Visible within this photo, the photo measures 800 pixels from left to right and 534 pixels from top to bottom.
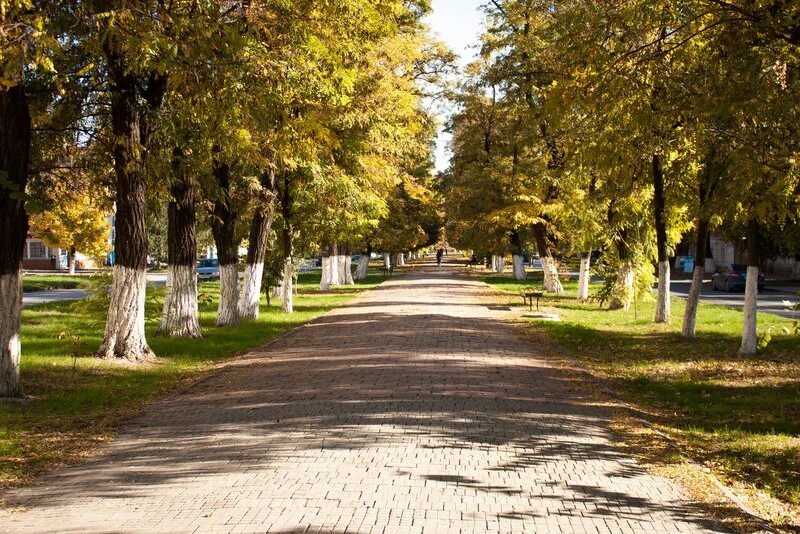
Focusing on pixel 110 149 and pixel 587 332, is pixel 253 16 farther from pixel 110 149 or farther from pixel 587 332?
pixel 587 332

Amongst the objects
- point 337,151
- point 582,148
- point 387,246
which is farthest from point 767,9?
point 387,246

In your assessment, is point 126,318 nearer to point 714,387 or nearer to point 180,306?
point 180,306

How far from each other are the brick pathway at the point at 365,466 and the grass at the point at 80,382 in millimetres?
474

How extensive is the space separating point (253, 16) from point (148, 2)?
1.47m

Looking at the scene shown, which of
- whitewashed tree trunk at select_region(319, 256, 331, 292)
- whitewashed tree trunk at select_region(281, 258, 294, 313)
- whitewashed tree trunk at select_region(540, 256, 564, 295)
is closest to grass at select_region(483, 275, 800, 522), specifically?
whitewashed tree trunk at select_region(281, 258, 294, 313)

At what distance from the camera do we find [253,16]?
12.7m

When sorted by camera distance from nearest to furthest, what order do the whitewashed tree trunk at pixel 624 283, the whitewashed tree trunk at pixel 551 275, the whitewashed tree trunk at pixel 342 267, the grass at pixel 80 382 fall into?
the grass at pixel 80 382, the whitewashed tree trunk at pixel 624 283, the whitewashed tree trunk at pixel 551 275, the whitewashed tree trunk at pixel 342 267

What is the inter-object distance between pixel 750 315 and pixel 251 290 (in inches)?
542

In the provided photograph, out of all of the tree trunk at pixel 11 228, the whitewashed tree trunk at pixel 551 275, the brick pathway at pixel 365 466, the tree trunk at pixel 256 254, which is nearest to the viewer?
the brick pathway at pixel 365 466

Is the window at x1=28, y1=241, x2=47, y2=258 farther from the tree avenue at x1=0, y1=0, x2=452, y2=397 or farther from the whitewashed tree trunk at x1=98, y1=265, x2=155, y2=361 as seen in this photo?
the whitewashed tree trunk at x1=98, y1=265, x2=155, y2=361

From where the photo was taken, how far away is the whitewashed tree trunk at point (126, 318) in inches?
581

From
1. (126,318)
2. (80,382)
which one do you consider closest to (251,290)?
(126,318)

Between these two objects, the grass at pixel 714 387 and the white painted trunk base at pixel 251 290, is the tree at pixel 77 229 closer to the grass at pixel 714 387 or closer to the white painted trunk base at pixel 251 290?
the white painted trunk base at pixel 251 290

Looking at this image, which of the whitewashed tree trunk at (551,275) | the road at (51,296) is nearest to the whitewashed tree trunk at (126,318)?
the road at (51,296)
